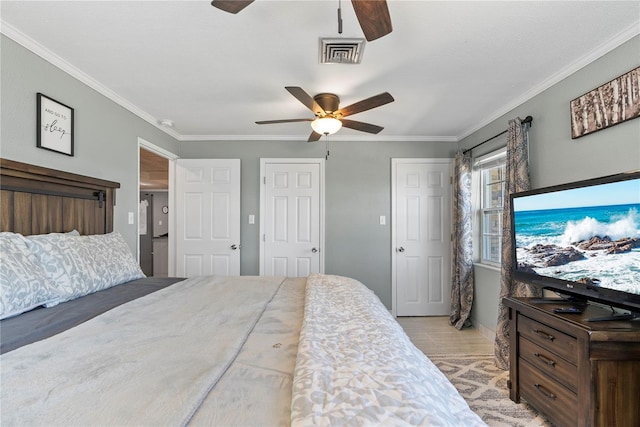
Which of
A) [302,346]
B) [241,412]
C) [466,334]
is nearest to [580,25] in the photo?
[302,346]

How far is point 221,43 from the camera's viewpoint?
1.91 metres

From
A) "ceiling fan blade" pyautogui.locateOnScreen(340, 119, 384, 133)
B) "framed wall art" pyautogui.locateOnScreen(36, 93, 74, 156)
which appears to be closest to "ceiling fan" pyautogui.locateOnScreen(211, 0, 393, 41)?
"ceiling fan blade" pyautogui.locateOnScreen(340, 119, 384, 133)

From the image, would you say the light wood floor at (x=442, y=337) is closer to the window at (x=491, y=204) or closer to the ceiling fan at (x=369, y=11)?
the window at (x=491, y=204)

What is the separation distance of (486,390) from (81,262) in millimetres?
2855

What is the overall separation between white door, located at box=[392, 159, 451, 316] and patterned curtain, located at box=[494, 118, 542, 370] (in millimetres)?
1317

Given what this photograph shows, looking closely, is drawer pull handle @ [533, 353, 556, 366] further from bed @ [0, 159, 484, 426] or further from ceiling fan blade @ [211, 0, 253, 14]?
ceiling fan blade @ [211, 0, 253, 14]

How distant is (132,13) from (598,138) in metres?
2.87

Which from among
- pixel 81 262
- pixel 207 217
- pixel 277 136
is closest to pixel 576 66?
pixel 277 136

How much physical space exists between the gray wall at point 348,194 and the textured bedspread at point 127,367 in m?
2.55

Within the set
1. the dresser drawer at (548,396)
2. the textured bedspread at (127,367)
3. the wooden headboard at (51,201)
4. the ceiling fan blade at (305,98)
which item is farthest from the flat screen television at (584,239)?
the wooden headboard at (51,201)

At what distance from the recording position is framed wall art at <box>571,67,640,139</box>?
1723 millimetres

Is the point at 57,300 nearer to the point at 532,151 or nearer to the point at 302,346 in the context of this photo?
the point at 302,346

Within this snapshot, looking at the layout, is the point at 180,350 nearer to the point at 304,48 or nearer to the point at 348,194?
the point at 304,48

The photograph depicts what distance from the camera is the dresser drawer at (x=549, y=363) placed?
1626mm
